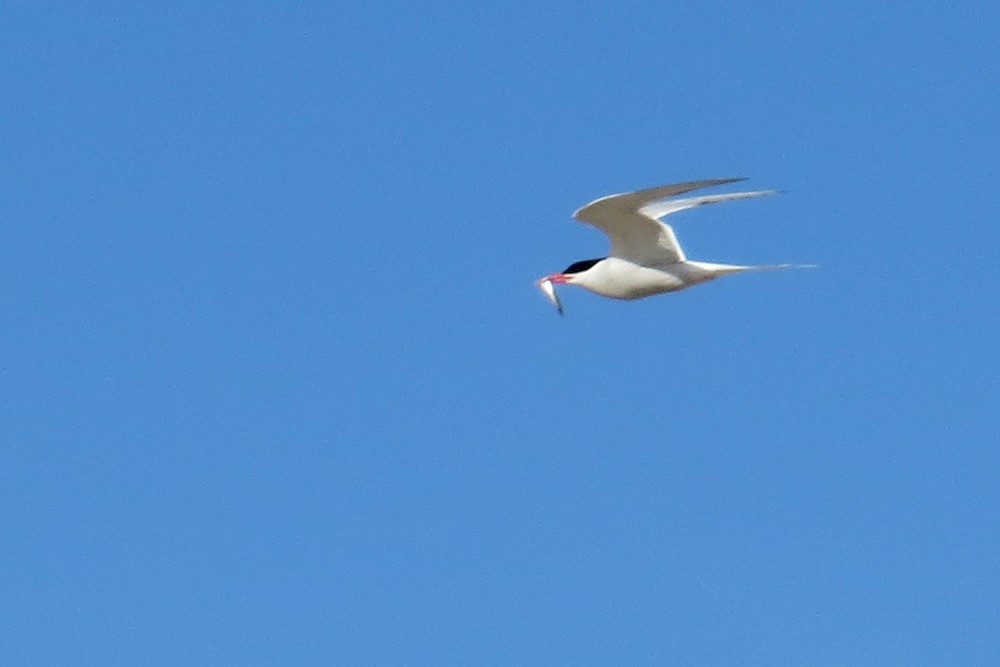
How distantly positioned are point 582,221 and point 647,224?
0.69 metres

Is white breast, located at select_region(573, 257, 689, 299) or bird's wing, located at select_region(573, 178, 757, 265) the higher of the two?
bird's wing, located at select_region(573, 178, 757, 265)

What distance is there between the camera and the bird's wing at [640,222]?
843 inches

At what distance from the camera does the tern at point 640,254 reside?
2164 cm

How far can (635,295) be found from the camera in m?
23.5

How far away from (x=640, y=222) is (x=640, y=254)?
77 centimetres

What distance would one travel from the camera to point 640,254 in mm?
23016

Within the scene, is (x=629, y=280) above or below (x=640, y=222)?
below

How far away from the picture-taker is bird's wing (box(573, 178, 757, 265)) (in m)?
21.4

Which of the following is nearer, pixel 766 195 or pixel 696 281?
pixel 766 195

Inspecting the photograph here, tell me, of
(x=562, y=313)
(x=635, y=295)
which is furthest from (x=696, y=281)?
(x=562, y=313)

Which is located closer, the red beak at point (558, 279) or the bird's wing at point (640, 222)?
the bird's wing at point (640, 222)

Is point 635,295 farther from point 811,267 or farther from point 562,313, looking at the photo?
point 811,267

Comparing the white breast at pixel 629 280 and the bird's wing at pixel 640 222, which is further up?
the bird's wing at pixel 640 222

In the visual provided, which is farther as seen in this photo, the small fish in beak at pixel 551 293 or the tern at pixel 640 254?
the small fish in beak at pixel 551 293
